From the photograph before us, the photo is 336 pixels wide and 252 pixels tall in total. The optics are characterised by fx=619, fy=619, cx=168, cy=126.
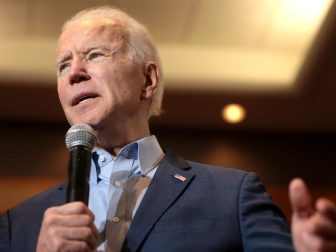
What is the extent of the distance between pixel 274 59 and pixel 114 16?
2.17 m

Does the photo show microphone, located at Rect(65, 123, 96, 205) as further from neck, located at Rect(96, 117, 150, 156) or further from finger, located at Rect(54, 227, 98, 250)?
neck, located at Rect(96, 117, 150, 156)

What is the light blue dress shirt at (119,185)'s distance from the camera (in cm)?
126

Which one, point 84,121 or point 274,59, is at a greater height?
point 84,121

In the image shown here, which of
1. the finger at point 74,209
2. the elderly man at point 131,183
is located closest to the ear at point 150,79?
the elderly man at point 131,183

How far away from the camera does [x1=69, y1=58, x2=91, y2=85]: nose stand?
4.76 feet

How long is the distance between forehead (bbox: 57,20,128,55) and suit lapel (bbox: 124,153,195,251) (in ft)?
1.10

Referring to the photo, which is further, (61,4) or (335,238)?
(61,4)

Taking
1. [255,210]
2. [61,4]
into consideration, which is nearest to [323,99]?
[61,4]

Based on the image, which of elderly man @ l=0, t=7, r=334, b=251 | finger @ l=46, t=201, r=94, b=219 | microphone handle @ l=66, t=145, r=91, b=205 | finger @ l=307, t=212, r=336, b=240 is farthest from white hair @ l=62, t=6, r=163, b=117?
finger @ l=307, t=212, r=336, b=240

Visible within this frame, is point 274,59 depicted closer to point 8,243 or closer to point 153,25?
point 153,25

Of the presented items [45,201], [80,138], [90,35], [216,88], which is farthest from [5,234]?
[216,88]

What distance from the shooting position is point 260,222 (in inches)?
50.0

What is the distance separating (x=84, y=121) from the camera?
55.5 inches

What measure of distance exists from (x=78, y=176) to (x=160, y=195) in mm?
303
